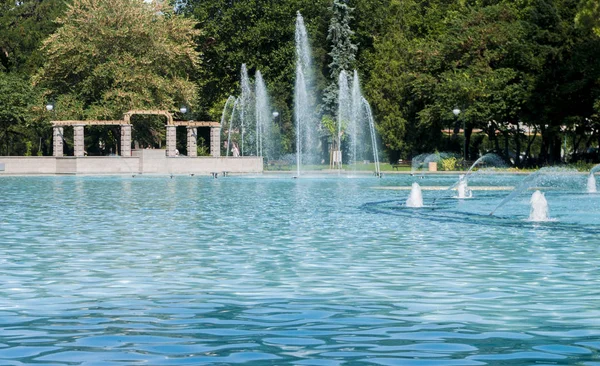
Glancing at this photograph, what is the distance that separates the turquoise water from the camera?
29.3 ft

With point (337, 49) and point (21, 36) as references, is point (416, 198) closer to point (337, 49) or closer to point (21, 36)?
point (337, 49)

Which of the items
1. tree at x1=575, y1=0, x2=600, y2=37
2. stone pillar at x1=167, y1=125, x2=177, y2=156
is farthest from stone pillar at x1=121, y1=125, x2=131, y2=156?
tree at x1=575, y1=0, x2=600, y2=37

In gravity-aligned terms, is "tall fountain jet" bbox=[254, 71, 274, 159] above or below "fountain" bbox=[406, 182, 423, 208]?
above

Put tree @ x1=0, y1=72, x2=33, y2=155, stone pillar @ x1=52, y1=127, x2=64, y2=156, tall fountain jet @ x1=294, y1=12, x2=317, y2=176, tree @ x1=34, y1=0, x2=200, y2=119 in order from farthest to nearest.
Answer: tall fountain jet @ x1=294, y1=12, x2=317, y2=176, tree @ x1=0, y1=72, x2=33, y2=155, tree @ x1=34, y1=0, x2=200, y2=119, stone pillar @ x1=52, y1=127, x2=64, y2=156

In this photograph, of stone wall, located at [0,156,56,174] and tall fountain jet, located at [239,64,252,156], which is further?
tall fountain jet, located at [239,64,252,156]

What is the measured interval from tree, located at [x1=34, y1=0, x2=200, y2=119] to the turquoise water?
5240 centimetres

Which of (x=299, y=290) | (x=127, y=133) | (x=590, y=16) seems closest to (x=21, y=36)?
(x=127, y=133)

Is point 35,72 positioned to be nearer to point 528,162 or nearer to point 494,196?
point 528,162

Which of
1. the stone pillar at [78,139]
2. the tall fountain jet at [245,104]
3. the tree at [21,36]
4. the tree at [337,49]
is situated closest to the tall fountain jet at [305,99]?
the tree at [337,49]

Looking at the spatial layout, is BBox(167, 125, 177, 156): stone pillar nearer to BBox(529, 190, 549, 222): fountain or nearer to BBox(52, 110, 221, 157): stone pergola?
BBox(52, 110, 221, 157): stone pergola

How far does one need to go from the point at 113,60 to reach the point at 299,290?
2640 inches

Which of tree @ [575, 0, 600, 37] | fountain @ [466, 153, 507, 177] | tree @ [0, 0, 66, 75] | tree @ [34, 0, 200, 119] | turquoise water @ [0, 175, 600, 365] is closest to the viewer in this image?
turquoise water @ [0, 175, 600, 365]

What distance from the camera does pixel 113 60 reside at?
77.6 m

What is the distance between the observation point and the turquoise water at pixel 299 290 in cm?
895
